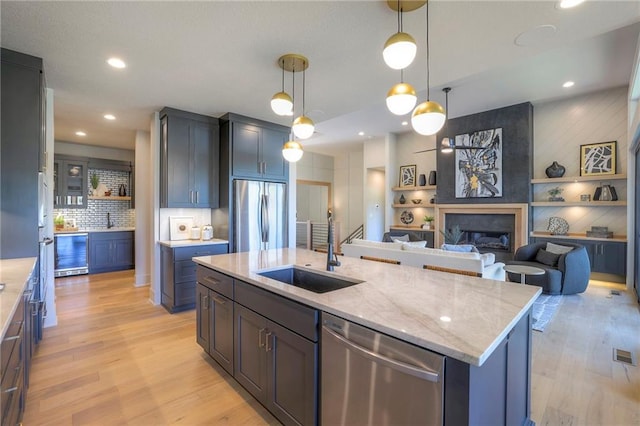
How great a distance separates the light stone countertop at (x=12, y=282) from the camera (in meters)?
1.31

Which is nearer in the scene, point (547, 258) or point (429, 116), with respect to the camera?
point (429, 116)

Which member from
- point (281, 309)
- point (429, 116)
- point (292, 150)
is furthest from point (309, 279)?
point (429, 116)

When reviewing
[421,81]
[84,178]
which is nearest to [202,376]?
[421,81]

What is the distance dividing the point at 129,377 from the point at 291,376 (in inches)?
64.8

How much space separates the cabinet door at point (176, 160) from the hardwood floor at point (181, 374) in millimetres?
1619

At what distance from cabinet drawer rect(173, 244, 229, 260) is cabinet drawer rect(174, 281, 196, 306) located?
362mm

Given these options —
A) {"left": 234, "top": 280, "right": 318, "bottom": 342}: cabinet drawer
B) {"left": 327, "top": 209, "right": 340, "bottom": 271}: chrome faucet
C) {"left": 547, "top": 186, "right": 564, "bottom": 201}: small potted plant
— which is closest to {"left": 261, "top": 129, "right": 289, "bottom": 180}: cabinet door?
{"left": 327, "top": 209, "right": 340, "bottom": 271}: chrome faucet

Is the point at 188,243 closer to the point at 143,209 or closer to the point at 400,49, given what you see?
the point at 143,209

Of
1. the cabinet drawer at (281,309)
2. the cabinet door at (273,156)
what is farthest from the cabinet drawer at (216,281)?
the cabinet door at (273,156)

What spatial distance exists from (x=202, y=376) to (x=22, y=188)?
2373 millimetres

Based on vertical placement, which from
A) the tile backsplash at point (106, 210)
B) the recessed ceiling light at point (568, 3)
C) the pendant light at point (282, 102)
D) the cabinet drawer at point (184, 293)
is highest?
the recessed ceiling light at point (568, 3)

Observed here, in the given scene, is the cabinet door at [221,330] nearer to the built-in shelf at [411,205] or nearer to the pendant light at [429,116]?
the pendant light at [429,116]

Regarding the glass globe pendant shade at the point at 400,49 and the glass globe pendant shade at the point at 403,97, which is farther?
the glass globe pendant shade at the point at 403,97

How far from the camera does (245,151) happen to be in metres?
4.56
